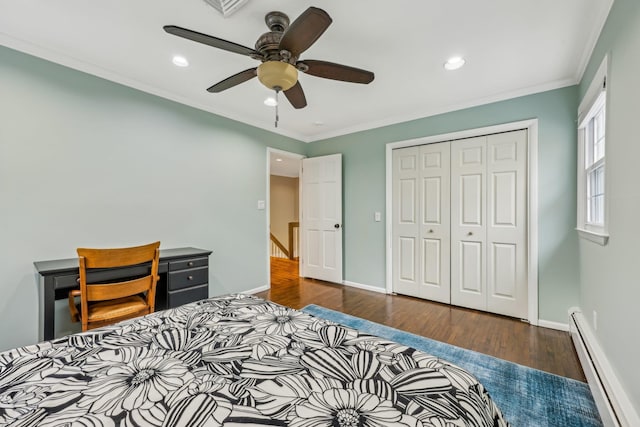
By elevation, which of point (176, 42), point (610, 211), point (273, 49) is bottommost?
point (610, 211)

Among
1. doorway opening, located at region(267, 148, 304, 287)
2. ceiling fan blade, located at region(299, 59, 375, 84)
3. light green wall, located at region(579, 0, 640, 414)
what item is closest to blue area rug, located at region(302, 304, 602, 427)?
light green wall, located at region(579, 0, 640, 414)

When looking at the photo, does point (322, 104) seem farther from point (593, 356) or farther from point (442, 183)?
point (593, 356)

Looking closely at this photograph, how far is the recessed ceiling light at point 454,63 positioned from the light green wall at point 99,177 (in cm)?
253

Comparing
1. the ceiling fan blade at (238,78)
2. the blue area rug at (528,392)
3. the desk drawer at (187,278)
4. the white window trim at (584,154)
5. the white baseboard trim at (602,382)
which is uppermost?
the ceiling fan blade at (238,78)

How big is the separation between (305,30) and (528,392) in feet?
8.39

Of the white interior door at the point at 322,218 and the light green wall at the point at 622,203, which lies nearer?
the light green wall at the point at 622,203

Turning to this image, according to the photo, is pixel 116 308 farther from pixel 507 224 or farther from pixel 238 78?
pixel 507 224

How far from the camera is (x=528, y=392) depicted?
170 cm

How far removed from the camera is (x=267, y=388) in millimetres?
816

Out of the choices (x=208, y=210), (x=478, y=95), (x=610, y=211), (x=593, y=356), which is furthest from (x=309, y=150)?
(x=593, y=356)

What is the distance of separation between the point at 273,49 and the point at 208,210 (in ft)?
7.09

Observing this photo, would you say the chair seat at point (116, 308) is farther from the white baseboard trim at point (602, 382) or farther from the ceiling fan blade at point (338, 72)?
the white baseboard trim at point (602, 382)

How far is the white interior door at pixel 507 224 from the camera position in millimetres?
2789

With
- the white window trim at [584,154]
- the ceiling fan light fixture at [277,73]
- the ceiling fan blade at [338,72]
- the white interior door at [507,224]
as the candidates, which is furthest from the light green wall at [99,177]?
the white window trim at [584,154]
